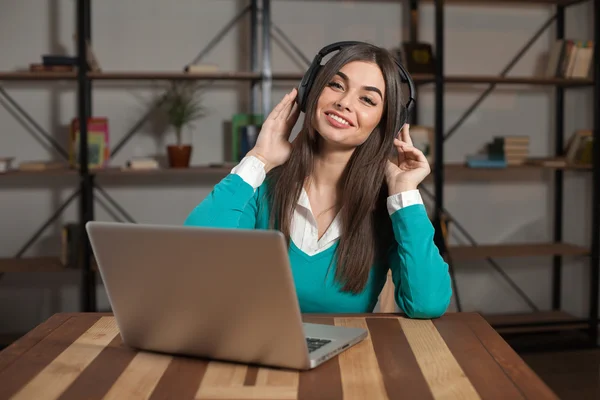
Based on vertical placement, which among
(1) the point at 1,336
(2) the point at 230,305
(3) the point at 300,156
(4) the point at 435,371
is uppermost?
(3) the point at 300,156

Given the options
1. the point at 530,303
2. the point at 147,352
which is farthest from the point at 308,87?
the point at 530,303

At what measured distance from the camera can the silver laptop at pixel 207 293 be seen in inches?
Result: 41.1

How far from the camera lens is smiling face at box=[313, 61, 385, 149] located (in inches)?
69.5

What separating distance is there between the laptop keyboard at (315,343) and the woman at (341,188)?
434 mm

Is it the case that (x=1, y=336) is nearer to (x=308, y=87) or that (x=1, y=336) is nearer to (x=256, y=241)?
(x=308, y=87)

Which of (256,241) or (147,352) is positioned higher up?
(256,241)

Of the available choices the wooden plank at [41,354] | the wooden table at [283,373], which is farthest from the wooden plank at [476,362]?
the wooden plank at [41,354]

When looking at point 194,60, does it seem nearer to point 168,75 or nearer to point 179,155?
point 168,75

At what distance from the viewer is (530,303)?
4.29 m

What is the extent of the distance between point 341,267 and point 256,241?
2.42 ft

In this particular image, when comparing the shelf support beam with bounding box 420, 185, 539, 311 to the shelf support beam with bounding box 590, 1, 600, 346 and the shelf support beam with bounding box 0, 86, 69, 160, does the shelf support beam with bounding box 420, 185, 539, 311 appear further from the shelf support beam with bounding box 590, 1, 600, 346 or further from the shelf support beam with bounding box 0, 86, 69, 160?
the shelf support beam with bounding box 0, 86, 69, 160

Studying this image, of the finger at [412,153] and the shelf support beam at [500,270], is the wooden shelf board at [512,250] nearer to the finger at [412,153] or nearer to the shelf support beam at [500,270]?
the shelf support beam at [500,270]

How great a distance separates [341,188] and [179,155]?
6.05 feet

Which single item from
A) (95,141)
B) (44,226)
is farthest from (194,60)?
(44,226)
